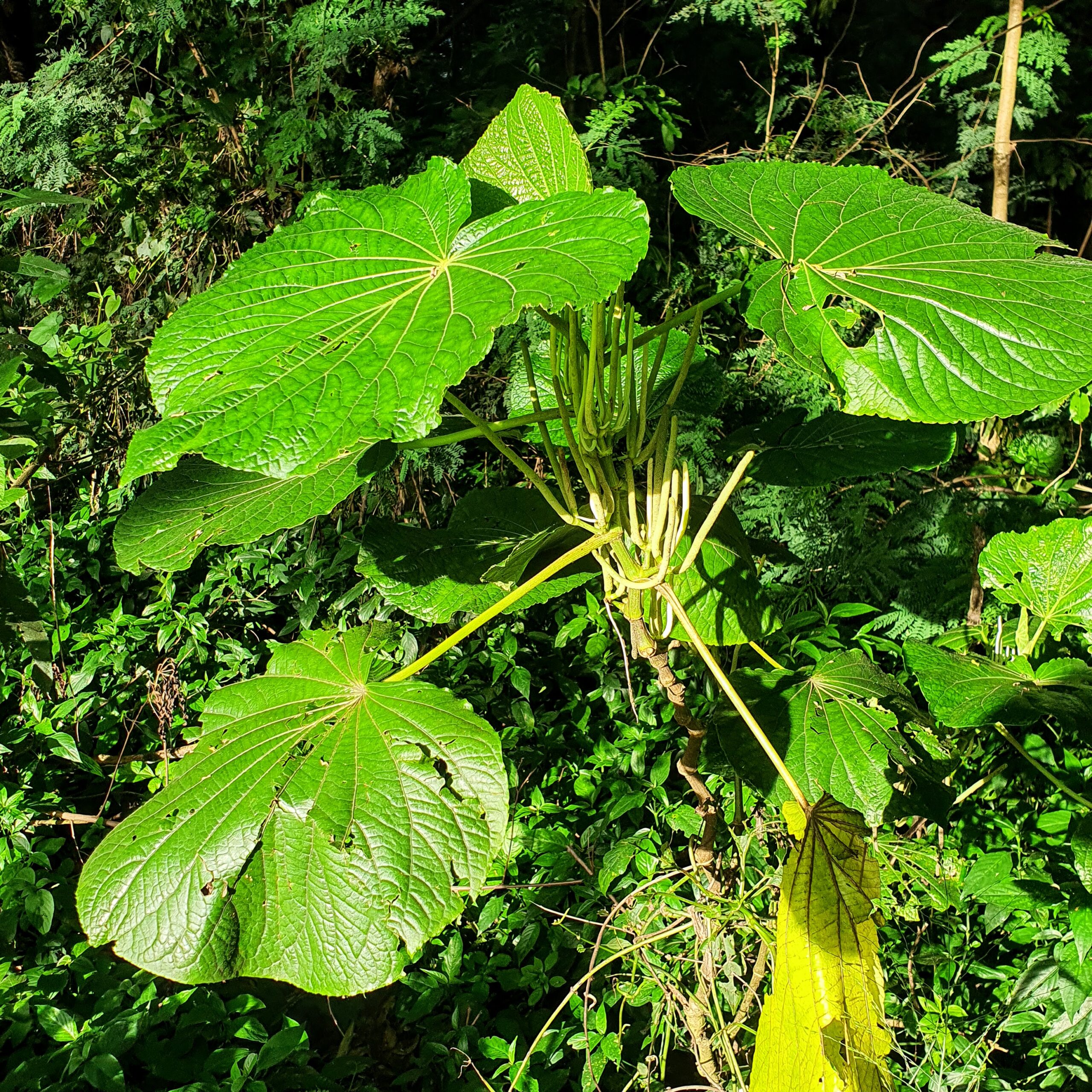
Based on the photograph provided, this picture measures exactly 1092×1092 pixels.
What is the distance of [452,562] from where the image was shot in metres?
0.87

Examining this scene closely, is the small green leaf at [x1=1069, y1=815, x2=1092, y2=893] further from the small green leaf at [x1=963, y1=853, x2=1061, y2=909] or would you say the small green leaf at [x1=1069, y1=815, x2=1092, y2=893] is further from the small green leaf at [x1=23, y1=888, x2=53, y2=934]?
the small green leaf at [x1=23, y1=888, x2=53, y2=934]

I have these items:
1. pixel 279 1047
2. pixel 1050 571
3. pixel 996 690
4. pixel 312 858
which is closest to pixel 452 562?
pixel 312 858

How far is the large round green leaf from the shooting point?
632 millimetres

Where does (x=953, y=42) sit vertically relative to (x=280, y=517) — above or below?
above

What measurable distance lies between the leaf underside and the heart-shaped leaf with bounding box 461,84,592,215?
1.58 feet

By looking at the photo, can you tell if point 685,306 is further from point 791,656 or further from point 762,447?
point 762,447

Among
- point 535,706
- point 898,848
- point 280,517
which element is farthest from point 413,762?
point 535,706

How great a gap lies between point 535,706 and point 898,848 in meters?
0.86

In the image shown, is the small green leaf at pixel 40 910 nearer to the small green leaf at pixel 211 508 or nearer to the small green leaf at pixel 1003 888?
the small green leaf at pixel 211 508

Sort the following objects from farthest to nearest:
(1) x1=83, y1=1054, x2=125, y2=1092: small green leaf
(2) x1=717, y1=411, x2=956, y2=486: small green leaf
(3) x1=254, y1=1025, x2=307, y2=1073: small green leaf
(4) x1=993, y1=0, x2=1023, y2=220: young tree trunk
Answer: (4) x1=993, y1=0, x2=1023, y2=220: young tree trunk, (3) x1=254, y1=1025, x2=307, y2=1073: small green leaf, (1) x1=83, y1=1054, x2=125, y2=1092: small green leaf, (2) x1=717, y1=411, x2=956, y2=486: small green leaf

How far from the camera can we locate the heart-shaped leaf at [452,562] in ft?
2.77

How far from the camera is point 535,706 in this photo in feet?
6.57

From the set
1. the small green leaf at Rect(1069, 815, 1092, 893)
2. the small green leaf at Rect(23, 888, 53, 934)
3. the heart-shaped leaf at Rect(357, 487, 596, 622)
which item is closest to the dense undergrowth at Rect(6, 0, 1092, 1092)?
the small green leaf at Rect(23, 888, 53, 934)

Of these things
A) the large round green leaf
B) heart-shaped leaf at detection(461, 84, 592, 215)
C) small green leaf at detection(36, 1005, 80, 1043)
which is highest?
heart-shaped leaf at detection(461, 84, 592, 215)
